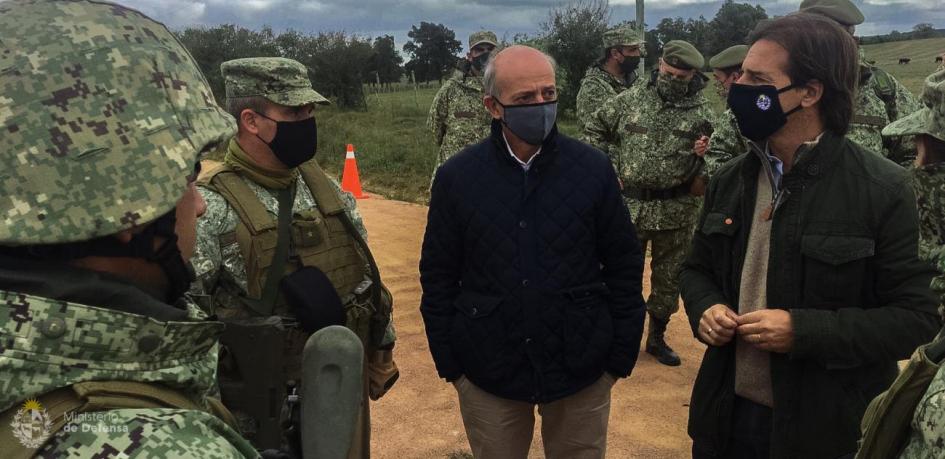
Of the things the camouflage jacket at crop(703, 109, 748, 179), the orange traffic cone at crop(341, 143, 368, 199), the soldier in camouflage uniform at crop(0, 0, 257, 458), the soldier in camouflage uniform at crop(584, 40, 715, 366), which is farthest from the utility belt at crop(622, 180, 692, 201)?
the orange traffic cone at crop(341, 143, 368, 199)

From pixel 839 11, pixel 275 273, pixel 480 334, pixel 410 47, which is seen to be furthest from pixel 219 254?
pixel 410 47

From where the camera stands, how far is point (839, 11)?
3975 mm

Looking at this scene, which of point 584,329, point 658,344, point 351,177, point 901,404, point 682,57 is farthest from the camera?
point 351,177

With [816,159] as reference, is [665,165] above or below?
below

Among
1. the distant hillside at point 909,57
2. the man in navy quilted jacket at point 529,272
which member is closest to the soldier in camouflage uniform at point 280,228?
the man in navy quilted jacket at point 529,272

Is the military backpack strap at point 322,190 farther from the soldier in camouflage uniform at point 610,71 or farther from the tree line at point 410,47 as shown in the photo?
the tree line at point 410,47

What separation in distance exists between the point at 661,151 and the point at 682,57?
2.17 feet

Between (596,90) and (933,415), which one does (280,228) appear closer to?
(933,415)

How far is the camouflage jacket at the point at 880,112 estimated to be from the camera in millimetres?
4148

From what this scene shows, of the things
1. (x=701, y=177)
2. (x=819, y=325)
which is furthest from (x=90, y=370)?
(x=701, y=177)

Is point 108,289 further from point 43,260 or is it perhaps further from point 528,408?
point 528,408

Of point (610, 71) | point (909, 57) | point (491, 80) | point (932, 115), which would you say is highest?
point (491, 80)

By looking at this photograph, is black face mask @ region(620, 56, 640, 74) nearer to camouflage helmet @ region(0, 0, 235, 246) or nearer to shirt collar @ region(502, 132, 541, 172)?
shirt collar @ region(502, 132, 541, 172)

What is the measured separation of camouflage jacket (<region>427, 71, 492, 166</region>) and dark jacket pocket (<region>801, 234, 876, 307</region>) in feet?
17.7
